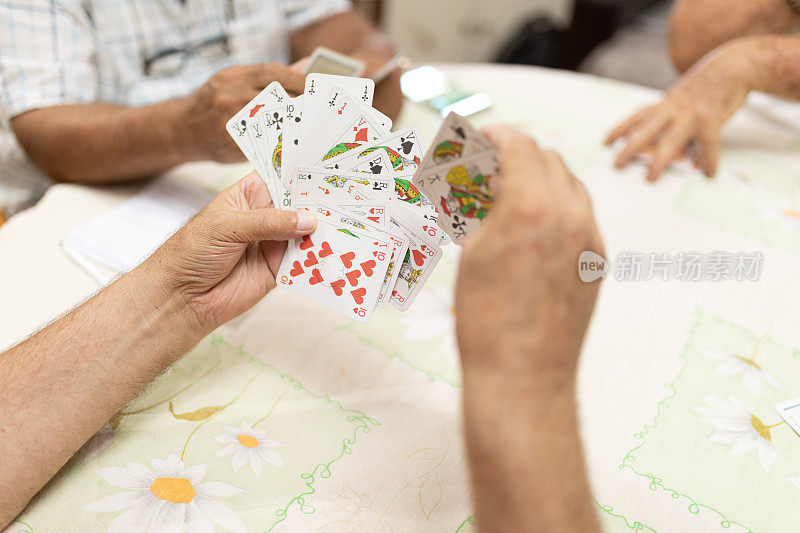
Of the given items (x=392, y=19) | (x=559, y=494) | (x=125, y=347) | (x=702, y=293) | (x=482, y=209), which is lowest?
(x=392, y=19)

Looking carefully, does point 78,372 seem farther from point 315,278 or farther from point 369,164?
point 369,164

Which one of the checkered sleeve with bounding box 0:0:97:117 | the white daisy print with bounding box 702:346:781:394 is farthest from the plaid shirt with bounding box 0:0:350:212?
the white daisy print with bounding box 702:346:781:394

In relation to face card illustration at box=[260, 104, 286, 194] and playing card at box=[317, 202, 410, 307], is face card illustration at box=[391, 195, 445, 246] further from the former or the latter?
face card illustration at box=[260, 104, 286, 194]

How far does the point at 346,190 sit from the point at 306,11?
50.5 inches

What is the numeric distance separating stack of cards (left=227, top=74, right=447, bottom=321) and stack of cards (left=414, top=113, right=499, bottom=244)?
0.07 metres

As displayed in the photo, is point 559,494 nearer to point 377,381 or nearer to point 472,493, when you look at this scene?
point 472,493

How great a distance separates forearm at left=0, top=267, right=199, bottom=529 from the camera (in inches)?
36.7

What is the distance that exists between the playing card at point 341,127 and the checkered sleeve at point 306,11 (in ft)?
3.81

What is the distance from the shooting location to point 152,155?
1.49 meters

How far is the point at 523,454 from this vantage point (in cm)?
71

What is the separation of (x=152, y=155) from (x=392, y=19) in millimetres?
2655

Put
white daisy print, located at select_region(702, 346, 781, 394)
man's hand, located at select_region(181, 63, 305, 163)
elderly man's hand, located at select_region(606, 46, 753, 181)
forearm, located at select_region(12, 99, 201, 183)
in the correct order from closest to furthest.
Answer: white daisy print, located at select_region(702, 346, 781, 394), man's hand, located at select_region(181, 63, 305, 163), forearm, located at select_region(12, 99, 201, 183), elderly man's hand, located at select_region(606, 46, 753, 181)

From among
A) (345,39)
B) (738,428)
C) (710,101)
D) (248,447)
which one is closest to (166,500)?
(248,447)

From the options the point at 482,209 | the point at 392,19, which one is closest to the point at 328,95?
the point at 482,209
